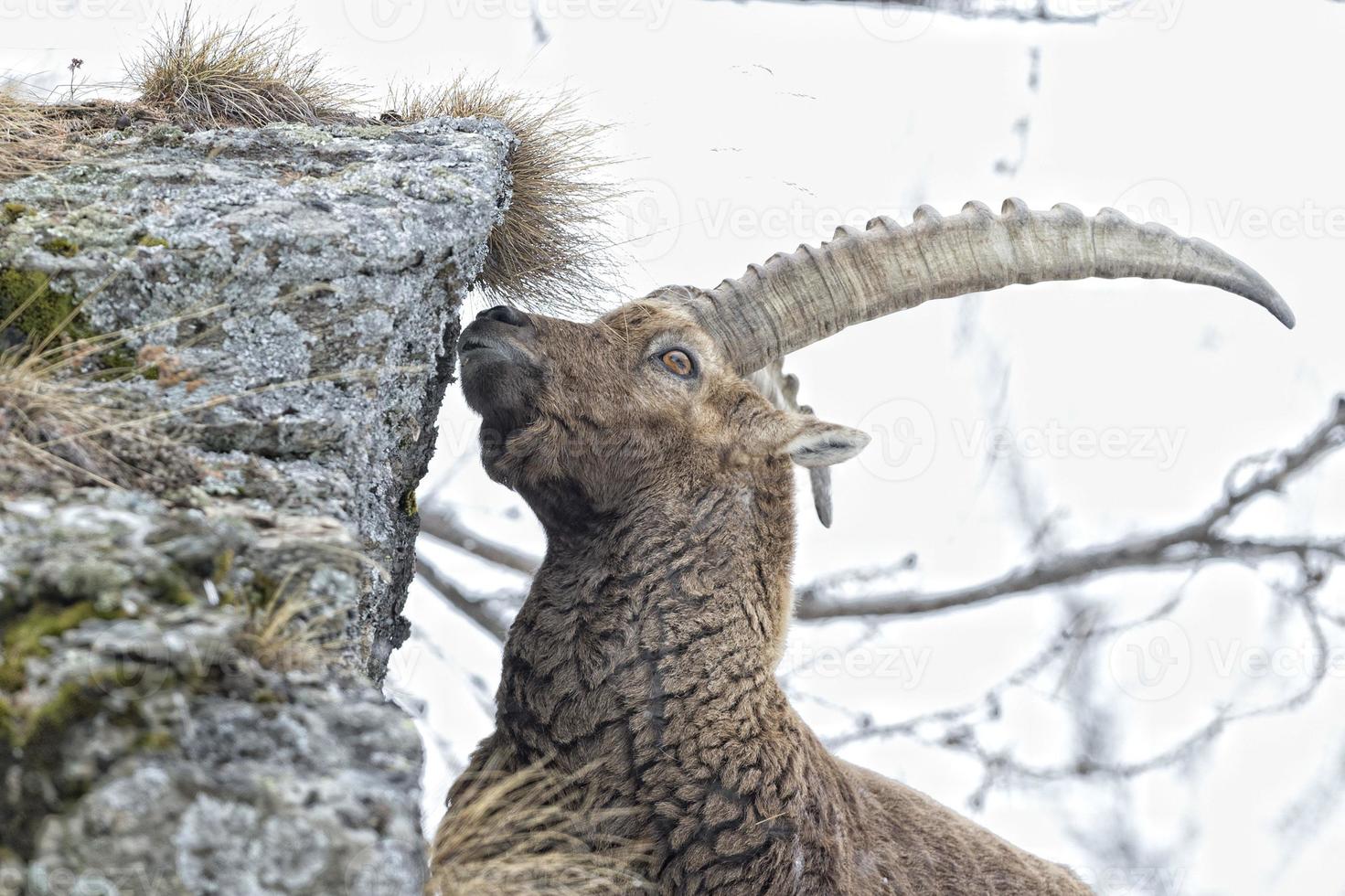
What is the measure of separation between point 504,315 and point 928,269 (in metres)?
1.65

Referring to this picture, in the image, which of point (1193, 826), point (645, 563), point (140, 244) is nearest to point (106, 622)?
point (140, 244)

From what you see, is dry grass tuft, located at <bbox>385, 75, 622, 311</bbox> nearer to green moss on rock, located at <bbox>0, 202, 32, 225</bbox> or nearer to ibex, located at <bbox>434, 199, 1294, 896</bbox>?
ibex, located at <bbox>434, 199, 1294, 896</bbox>

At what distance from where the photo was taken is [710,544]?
4504mm

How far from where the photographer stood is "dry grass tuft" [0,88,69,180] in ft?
13.2

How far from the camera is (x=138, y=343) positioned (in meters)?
3.45

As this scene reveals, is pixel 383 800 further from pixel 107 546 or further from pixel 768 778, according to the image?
pixel 768 778

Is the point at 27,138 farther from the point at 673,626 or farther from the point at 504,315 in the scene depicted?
the point at 673,626

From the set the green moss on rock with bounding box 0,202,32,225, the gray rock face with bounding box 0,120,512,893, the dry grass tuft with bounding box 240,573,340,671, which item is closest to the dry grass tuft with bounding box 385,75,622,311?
the gray rock face with bounding box 0,120,512,893

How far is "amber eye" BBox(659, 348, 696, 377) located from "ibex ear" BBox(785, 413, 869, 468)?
446mm

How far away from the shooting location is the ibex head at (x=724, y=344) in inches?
177

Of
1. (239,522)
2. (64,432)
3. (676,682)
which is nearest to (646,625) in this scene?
(676,682)

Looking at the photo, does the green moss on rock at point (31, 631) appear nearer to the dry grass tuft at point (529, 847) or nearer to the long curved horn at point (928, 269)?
the dry grass tuft at point (529, 847)

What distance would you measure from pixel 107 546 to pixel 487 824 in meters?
1.40

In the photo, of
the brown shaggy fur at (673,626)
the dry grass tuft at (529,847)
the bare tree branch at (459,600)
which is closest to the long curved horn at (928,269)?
the brown shaggy fur at (673,626)
